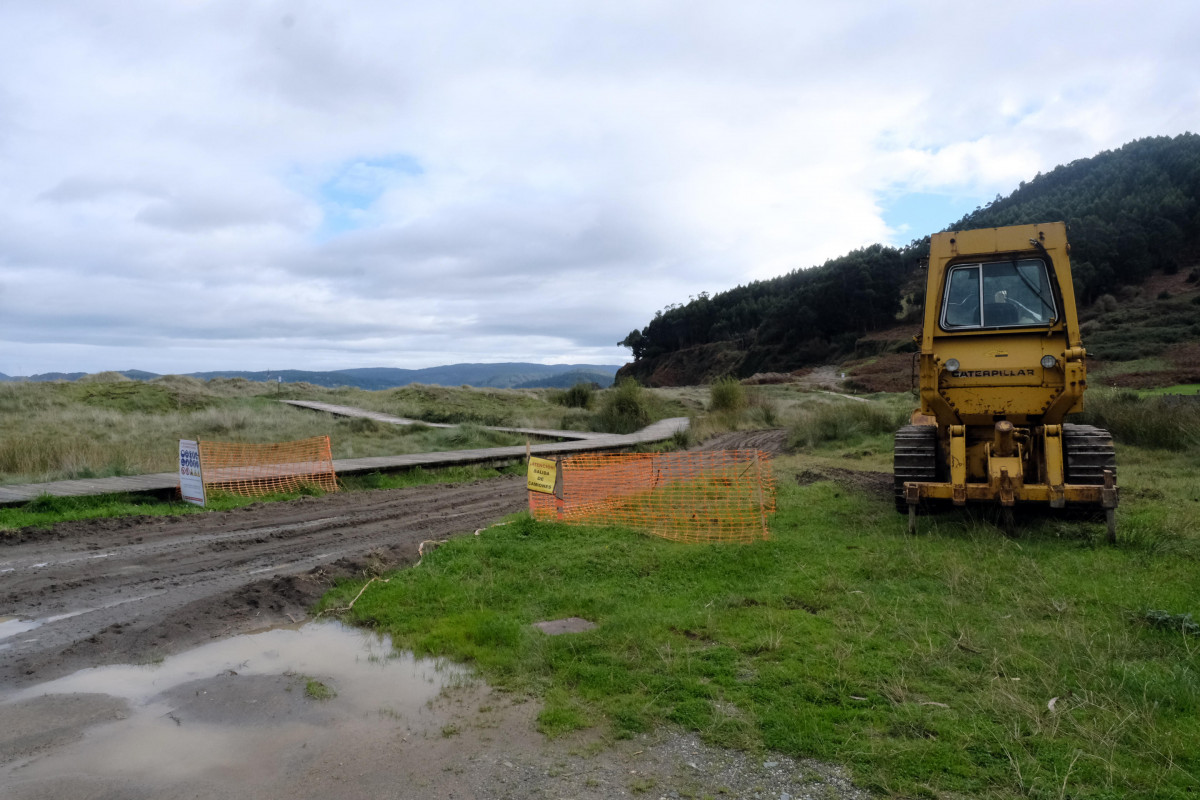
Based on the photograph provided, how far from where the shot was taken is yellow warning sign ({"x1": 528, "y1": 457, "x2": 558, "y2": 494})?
31.7 feet

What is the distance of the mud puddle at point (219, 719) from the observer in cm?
367

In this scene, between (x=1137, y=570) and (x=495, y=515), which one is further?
(x=495, y=515)

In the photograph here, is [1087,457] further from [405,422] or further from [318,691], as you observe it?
[405,422]

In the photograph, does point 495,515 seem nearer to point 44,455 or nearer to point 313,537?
point 313,537

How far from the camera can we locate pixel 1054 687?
168 inches

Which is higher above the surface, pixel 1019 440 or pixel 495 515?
pixel 1019 440

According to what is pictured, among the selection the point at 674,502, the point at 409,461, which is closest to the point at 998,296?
A: the point at 674,502

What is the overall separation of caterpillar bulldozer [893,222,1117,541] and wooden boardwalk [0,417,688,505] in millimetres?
10798

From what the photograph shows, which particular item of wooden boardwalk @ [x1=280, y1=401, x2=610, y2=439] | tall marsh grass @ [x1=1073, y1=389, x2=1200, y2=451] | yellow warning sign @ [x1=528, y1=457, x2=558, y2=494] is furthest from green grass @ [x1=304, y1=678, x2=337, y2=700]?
wooden boardwalk @ [x1=280, y1=401, x2=610, y2=439]

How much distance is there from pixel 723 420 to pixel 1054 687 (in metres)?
23.7

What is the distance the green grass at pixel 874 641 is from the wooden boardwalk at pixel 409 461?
7.01 meters

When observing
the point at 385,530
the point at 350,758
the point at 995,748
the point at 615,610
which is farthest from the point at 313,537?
the point at 995,748

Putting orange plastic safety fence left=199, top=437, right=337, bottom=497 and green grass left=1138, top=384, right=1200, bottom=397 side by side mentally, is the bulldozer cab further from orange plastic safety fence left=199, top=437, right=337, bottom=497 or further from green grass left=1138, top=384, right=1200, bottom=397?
green grass left=1138, top=384, right=1200, bottom=397

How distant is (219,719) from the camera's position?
4359mm
